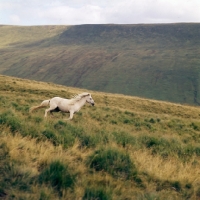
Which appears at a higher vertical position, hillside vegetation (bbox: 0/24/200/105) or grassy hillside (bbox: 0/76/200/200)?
grassy hillside (bbox: 0/76/200/200)

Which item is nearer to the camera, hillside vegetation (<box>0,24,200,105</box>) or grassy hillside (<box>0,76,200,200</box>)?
grassy hillside (<box>0,76,200,200</box>)

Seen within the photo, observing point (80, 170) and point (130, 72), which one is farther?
point (130, 72)

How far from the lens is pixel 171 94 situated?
131625 millimetres

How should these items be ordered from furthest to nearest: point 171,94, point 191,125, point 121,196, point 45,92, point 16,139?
point 171,94 < point 45,92 < point 191,125 < point 16,139 < point 121,196

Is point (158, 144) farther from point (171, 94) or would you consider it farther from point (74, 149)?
point (171, 94)

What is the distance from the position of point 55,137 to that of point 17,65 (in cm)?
19275

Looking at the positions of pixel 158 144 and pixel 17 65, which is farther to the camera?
pixel 17 65

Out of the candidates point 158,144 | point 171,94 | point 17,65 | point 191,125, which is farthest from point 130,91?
point 158,144

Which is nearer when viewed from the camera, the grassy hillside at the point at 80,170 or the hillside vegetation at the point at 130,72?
the grassy hillside at the point at 80,170

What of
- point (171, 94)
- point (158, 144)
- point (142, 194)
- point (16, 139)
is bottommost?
point (171, 94)

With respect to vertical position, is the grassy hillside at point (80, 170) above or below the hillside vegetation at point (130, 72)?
above

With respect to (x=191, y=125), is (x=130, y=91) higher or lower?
lower

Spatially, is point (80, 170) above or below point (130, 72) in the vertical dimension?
above

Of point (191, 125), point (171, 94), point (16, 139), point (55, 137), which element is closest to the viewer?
point (16, 139)
